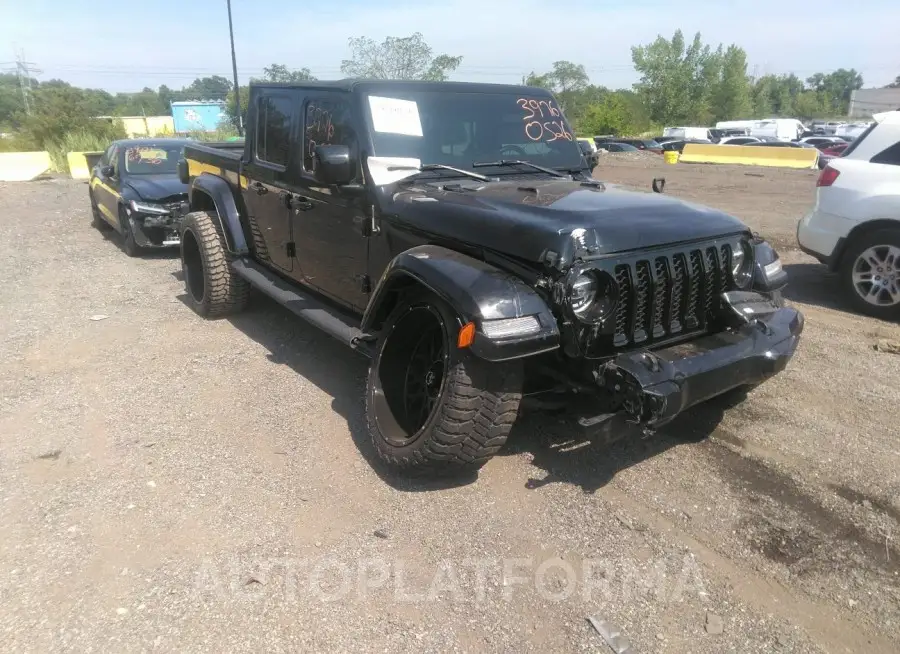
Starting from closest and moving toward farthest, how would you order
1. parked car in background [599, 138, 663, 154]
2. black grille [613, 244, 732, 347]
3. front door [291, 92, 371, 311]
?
black grille [613, 244, 732, 347], front door [291, 92, 371, 311], parked car in background [599, 138, 663, 154]

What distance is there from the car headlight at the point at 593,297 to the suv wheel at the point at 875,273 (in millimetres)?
4075

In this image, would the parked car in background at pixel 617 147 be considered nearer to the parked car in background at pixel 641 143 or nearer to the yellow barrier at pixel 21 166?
the parked car in background at pixel 641 143

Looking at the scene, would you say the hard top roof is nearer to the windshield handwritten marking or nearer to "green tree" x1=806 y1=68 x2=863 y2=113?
the windshield handwritten marking

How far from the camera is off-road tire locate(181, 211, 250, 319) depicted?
5.80 metres

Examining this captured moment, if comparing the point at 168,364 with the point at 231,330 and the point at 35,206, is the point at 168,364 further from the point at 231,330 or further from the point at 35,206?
the point at 35,206

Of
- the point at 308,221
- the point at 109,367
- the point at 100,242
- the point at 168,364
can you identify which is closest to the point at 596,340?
the point at 308,221

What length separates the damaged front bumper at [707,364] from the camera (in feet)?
9.33

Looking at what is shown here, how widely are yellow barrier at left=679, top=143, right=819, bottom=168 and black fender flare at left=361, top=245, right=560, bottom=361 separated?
21.4 m

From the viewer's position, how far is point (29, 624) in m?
2.54

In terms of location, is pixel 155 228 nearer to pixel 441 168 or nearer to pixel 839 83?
pixel 441 168

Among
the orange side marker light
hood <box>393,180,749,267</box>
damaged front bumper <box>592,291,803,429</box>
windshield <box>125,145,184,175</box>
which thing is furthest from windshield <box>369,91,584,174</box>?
windshield <box>125,145,184,175</box>

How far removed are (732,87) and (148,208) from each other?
76501mm

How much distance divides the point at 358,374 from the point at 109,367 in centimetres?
189

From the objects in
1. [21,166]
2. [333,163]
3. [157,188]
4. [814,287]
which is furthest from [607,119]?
[333,163]
